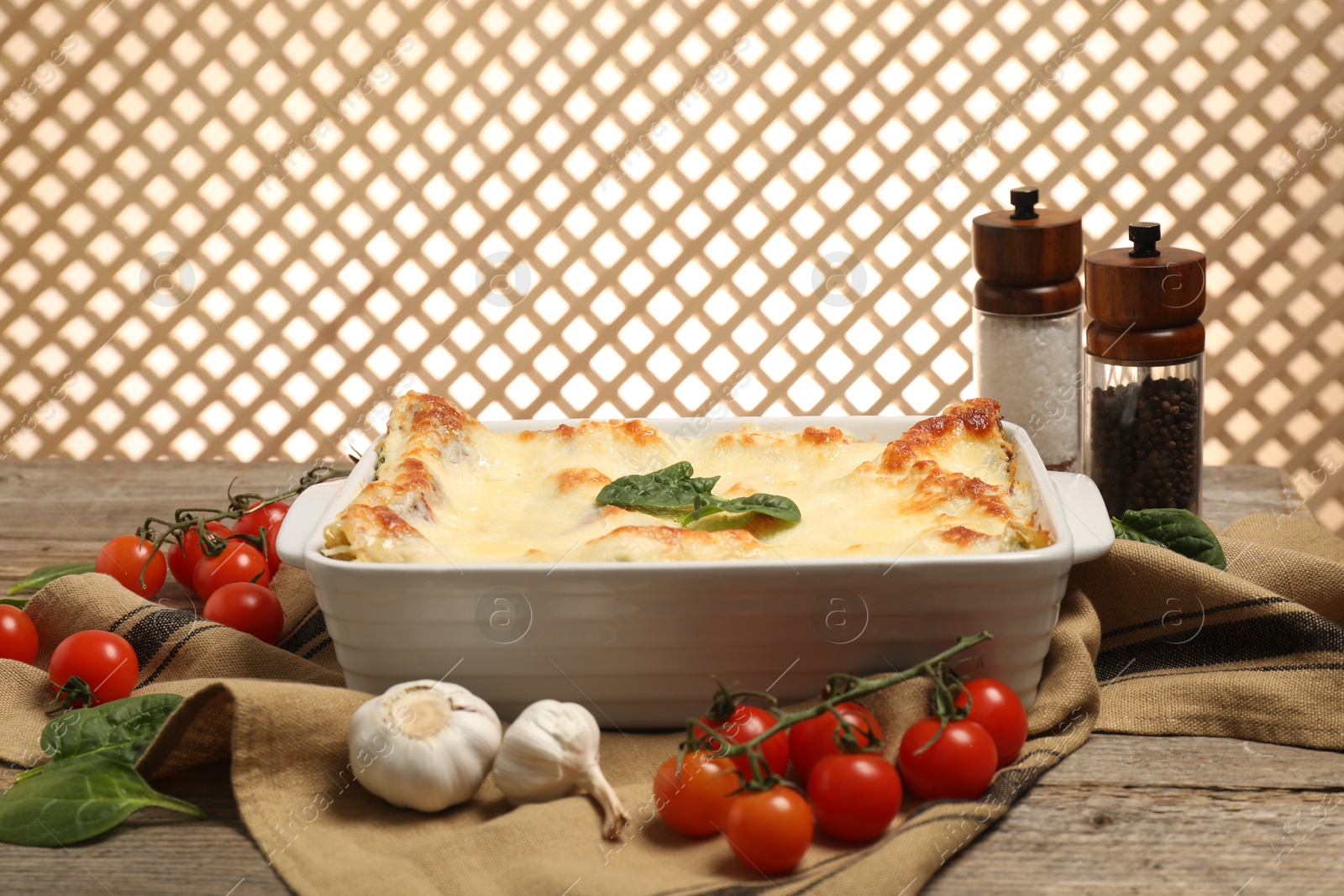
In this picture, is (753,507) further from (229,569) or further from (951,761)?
(229,569)

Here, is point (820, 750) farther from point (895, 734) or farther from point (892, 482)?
point (892, 482)

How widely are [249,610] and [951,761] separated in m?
0.87

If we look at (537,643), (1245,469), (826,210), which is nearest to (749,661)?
(537,643)

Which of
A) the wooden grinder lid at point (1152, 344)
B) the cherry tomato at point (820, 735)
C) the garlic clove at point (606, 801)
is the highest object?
the wooden grinder lid at point (1152, 344)

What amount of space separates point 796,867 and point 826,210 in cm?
244

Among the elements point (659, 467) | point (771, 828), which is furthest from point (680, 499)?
point (771, 828)

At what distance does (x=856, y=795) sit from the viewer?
1192mm

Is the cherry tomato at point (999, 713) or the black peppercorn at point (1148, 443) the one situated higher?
the black peppercorn at point (1148, 443)

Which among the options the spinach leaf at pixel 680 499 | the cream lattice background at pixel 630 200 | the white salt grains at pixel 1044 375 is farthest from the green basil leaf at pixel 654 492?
the cream lattice background at pixel 630 200

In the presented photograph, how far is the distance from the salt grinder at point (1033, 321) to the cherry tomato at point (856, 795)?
826mm

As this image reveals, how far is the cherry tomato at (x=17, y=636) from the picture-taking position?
5.29ft

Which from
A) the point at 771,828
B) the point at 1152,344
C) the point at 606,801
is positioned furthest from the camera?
the point at 1152,344

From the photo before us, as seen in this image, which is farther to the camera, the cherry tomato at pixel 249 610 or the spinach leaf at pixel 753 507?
the cherry tomato at pixel 249 610

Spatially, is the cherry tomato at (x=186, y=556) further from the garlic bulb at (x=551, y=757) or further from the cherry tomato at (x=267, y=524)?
the garlic bulb at (x=551, y=757)
